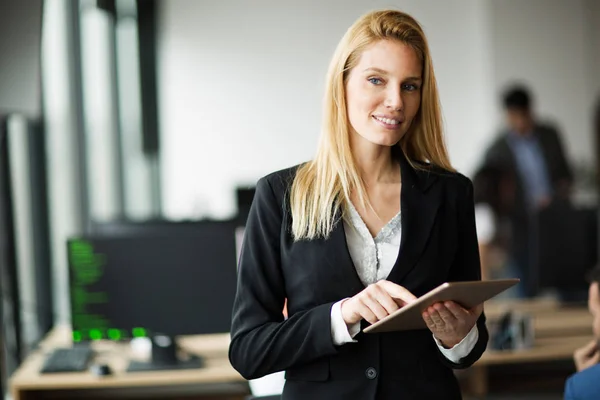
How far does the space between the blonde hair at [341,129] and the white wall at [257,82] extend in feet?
22.5

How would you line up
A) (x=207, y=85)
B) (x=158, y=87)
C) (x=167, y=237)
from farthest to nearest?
(x=207, y=85) < (x=158, y=87) < (x=167, y=237)

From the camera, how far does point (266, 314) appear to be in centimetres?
162

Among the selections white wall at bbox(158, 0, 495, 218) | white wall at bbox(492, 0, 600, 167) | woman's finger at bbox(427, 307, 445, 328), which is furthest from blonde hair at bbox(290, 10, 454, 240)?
white wall at bbox(158, 0, 495, 218)

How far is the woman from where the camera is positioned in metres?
Answer: 1.59

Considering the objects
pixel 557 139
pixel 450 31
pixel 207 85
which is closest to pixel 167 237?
pixel 557 139

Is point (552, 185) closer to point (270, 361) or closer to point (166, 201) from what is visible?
point (166, 201)

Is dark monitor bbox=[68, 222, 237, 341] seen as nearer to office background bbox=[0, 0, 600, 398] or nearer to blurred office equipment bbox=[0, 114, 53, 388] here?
blurred office equipment bbox=[0, 114, 53, 388]

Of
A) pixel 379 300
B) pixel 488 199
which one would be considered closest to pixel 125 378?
pixel 379 300

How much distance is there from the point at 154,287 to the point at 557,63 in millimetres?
5917

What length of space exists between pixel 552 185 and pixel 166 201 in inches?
149

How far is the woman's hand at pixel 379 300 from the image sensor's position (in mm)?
1479

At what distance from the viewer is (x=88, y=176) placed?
18.3 ft

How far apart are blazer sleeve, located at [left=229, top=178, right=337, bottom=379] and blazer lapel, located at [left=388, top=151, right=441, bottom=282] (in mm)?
172

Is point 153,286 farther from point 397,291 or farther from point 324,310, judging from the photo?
point 397,291
